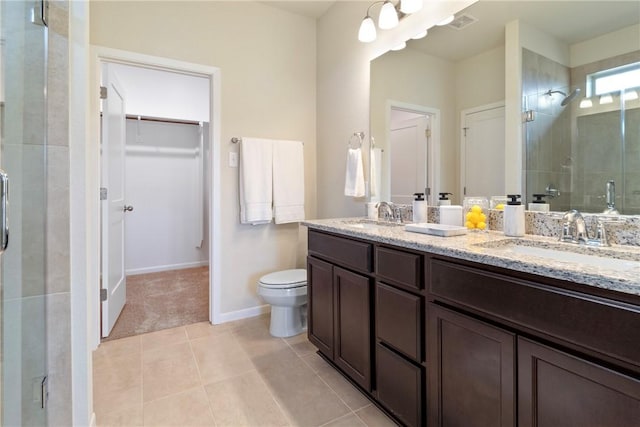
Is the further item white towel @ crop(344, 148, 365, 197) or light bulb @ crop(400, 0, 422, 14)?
white towel @ crop(344, 148, 365, 197)

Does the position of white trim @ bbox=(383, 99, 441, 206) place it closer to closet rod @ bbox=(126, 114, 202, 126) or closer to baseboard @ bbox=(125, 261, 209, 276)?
closet rod @ bbox=(126, 114, 202, 126)

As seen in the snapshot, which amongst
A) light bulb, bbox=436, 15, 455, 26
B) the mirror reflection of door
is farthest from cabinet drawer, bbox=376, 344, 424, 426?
light bulb, bbox=436, 15, 455, 26

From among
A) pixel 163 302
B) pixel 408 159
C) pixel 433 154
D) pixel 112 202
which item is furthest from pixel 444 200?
pixel 163 302

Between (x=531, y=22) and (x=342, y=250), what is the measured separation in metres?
1.37

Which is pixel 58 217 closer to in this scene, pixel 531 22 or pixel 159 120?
pixel 531 22

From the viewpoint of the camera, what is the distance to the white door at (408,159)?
1984 millimetres

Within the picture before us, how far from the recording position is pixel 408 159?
2.09 meters

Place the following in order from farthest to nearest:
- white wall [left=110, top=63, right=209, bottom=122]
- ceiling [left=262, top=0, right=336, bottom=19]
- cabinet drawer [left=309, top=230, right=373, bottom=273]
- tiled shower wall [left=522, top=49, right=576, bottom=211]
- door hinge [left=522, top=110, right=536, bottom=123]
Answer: white wall [left=110, top=63, right=209, bottom=122] < ceiling [left=262, top=0, right=336, bottom=19] < cabinet drawer [left=309, top=230, right=373, bottom=273] < door hinge [left=522, top=110, right=536, bottom=123] < tiled shower wall [left=522, top=49, right=576, bottom=211]

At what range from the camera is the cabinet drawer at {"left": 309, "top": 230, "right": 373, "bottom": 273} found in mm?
1561

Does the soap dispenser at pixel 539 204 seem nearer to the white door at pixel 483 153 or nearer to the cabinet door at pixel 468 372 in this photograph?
the white door at pixel 483 153

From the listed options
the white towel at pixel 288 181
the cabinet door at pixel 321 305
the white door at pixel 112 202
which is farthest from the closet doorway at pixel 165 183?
the cabinet door at pixel 321 305

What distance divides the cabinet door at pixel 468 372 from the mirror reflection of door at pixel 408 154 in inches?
39.7

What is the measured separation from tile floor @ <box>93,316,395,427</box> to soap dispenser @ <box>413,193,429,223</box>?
3.31 feet

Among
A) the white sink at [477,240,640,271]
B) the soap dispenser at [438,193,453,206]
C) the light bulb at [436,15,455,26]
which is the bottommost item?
the white sink at [477,240,640,271]
